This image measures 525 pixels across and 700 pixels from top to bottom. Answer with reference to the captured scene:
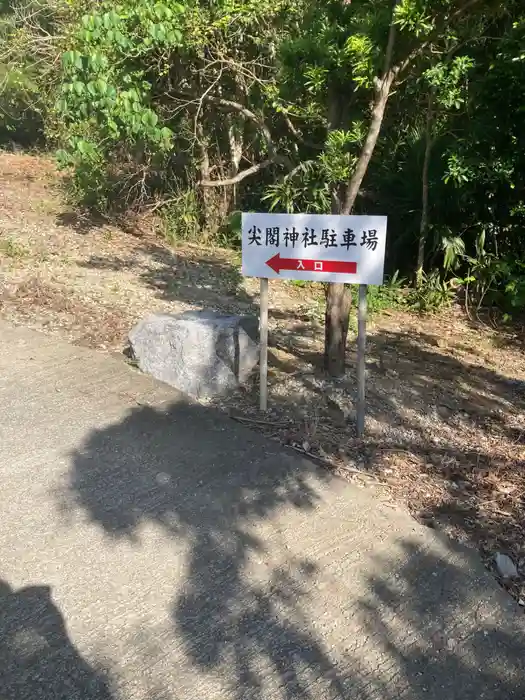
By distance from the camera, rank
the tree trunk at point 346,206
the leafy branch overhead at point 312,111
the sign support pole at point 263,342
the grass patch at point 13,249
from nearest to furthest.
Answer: the sign support pole at point 263,342 < the tree trunk at point 346,206 < the leafy branch overhead at point 312,111 < the grass patch at point 13,249

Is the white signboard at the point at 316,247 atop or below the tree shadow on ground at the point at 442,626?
atop

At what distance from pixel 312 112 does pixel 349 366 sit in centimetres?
319

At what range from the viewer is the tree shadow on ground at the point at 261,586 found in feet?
8.30

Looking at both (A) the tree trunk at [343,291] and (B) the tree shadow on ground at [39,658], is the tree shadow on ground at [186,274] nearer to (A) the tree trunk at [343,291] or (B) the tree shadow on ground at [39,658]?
(A) the tree trunk at [343,291]

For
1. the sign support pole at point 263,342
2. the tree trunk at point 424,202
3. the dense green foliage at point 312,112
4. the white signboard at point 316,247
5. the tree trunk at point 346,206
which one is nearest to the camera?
the white signboard at point 316,247

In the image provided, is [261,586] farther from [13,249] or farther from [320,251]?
[13,249]

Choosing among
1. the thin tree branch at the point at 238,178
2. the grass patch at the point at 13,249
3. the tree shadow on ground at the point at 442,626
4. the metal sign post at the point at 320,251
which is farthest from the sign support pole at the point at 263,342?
the grass patch at the point at 13,249

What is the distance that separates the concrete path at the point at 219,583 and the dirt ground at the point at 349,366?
0.30m

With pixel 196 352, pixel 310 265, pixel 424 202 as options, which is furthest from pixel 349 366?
pixel 424 202

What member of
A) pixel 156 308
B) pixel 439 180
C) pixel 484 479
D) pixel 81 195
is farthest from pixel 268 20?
pixel 484 479

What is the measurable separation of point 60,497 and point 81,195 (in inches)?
329

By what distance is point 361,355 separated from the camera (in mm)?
4105

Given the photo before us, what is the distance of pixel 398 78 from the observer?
17.2 ft

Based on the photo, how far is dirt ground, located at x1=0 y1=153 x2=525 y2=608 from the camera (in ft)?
12.3
